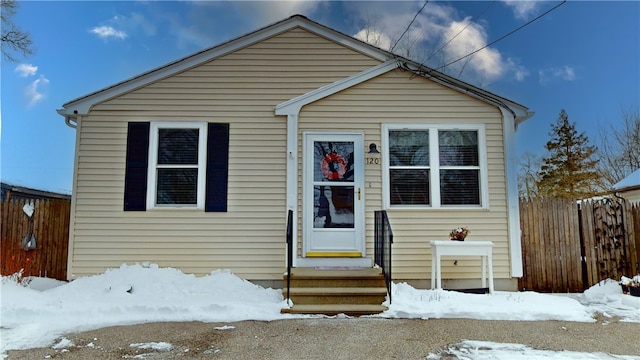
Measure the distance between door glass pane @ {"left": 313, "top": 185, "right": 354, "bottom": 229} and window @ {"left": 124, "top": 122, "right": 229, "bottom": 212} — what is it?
59.0 inches

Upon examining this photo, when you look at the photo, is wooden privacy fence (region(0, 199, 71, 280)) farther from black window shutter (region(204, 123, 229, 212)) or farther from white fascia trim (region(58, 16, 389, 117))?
black window shutter (region(204, 123, 229, 212))

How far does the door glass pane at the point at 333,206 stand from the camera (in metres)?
6.27

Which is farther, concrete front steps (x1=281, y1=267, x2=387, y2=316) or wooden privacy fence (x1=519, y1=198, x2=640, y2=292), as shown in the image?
wooden privacy fence (x1=519, y1=198, x2=640, y2=292)

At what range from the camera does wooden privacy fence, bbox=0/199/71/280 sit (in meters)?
6.56

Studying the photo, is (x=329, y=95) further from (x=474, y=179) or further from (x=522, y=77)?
(x=522, y=77)

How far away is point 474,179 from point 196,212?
15.0ft

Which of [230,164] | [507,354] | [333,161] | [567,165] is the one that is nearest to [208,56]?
[230,164]

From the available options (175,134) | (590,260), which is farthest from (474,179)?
(175,134)

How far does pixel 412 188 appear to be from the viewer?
6379mm

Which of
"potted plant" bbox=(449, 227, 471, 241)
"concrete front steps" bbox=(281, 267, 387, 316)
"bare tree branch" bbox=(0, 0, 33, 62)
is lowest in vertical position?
"concrete front steps" bbox=(281, 267, 387, 316)

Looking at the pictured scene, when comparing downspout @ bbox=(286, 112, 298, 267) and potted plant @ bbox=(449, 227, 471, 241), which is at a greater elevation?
downspout @ bbox=(286, 112, 298, 267)

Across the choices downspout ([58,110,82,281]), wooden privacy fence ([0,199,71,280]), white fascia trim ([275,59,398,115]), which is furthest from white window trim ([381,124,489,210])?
wooden privacy fence ([0,199,71,280])

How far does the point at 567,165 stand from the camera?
20.0 meters

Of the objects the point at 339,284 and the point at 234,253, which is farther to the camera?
the point at 234,253
